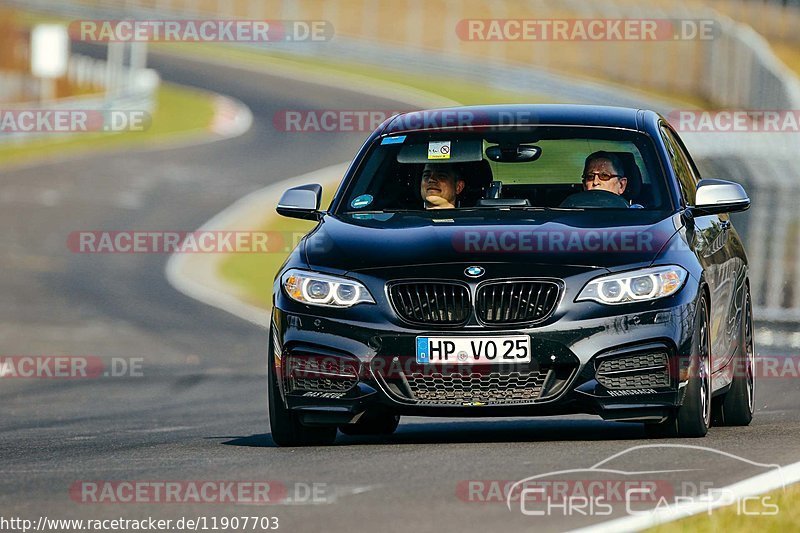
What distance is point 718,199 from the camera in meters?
9.20

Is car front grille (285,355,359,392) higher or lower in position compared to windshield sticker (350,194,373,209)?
lower

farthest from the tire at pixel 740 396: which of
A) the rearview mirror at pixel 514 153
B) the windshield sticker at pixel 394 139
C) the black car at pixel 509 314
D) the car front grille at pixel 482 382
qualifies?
the windshield sticker at pixel 394 139

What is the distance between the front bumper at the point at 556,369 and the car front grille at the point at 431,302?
81mm

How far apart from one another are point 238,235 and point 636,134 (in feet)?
74.1

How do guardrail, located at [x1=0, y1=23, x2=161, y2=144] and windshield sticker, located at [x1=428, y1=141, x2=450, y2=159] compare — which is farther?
guardrail, located at [x1=0, y1=23, x2=161, y2=144]

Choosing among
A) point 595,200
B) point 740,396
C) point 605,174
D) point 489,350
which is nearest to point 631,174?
point 605,174

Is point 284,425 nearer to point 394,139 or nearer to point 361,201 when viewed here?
point 361,201

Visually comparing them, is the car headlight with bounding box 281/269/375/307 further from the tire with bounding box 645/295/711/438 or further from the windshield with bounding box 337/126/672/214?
the tire with bounding box 645/295/711/438

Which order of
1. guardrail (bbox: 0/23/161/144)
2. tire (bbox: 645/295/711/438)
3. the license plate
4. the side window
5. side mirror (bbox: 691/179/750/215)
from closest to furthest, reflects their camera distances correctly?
the license plate < tire (bbox: 645/295/711/438) < side mirror (bbox: 691/179/750/215) < the side window < guardrail (bbox: 0/23/161/144)

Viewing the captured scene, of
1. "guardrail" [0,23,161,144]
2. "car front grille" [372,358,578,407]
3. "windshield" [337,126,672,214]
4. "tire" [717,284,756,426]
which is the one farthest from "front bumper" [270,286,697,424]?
"guardrail" [0,23,161,144]

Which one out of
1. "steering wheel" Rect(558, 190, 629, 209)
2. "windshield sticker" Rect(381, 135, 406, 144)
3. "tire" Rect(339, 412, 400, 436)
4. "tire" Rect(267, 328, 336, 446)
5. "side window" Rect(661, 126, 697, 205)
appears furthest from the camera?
"windshield sticker" Rect(381, 135, 406, 144)

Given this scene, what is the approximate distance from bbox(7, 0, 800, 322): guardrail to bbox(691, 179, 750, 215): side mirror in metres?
8.59

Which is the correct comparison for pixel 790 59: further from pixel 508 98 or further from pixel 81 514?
pixel 81 514

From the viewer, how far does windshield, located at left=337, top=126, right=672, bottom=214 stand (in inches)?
372
